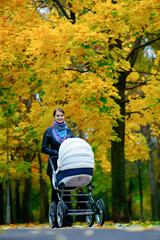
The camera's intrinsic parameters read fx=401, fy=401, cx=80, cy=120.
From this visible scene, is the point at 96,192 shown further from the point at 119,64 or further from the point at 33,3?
the point at 119,64

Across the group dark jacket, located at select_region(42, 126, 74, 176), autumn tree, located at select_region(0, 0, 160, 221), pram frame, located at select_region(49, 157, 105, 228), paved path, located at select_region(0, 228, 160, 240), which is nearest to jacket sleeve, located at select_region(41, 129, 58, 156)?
dark jacket, located at select_region(42, 126, 74, 176)

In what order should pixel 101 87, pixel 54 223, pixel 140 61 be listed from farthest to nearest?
1. pixel 140 61
2. pixel 101 87
3. pixel 54 223

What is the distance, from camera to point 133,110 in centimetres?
1270

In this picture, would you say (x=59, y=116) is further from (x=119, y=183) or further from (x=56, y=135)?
(x=119, y=183)

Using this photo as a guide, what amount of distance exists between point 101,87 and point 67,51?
1666 mm

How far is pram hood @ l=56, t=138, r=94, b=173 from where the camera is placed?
6473mm

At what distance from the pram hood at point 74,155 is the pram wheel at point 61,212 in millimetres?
578

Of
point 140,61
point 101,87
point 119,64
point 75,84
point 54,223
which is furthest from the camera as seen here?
point 140,61

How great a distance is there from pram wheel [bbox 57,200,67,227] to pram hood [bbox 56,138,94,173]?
22.8 inches

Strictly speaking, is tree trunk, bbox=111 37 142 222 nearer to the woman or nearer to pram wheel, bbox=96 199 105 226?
the woman

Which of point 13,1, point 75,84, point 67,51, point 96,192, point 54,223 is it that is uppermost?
point 13,1

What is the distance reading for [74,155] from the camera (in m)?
6.47

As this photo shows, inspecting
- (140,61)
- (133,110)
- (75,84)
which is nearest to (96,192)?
(140,61)

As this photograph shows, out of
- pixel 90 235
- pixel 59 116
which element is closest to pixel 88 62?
pixel 59 116
